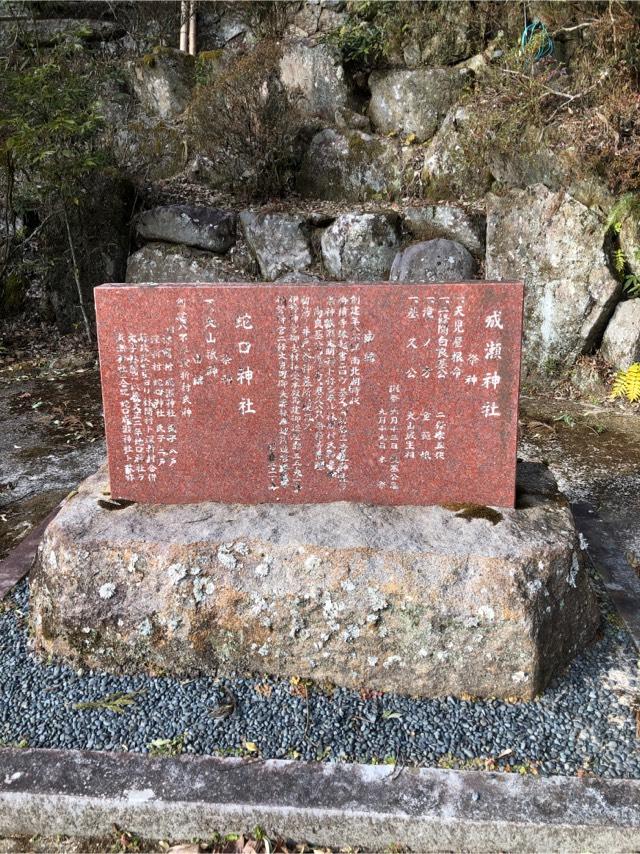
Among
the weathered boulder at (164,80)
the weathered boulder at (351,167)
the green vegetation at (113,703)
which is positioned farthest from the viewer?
the weathered boulder at (164,80)

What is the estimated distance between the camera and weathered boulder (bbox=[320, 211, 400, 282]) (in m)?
7.25

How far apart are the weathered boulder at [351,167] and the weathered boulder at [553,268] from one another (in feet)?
5.85

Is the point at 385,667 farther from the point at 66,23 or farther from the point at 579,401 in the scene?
the point at 66,23

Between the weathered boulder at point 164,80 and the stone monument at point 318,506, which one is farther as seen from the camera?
the weathered boulder at point 164,80

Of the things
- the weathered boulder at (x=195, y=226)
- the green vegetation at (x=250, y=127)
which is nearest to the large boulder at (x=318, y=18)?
the green vegetation at (x=250, y=127)

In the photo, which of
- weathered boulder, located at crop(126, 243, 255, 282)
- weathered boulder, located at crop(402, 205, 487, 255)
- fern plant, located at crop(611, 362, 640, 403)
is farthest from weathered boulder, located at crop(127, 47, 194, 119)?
fern plant, located at crop(611, 362, 640, 403)

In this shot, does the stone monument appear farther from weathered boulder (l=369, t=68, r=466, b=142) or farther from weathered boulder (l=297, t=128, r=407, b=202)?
weathered boulder (l=369, t=68, r=466, b=142)

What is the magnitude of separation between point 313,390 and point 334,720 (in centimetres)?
131

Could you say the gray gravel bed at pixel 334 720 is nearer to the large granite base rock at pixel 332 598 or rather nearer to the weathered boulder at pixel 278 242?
the large granite base rock at pixel 332 598

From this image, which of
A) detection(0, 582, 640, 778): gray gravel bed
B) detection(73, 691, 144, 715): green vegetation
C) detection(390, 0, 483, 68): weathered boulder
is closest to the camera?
detection(0, 582, 640, 778): gray gravel bed

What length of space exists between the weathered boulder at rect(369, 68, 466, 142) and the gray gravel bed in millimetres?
7074

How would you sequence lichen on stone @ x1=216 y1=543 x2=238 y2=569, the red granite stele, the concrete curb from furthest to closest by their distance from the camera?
1. the red granite stele
2. lichen on stone @ x1=216 y1=543 x2=238 y2=569
3. the concrete curb

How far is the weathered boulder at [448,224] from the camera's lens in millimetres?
7023

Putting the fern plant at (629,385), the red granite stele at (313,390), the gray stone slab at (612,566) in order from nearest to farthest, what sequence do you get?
the red granite stele at (313,390) → the gray stone slab at (612,566) → the fern plant at (629,385)
